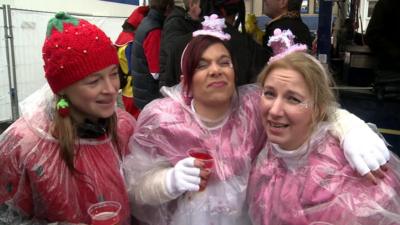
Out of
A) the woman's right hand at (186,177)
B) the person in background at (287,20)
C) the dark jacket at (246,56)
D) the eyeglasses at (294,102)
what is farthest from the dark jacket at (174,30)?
the eyeglasses at (294,102)

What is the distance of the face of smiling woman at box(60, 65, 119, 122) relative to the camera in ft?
5.17

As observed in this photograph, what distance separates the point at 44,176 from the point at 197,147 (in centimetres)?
66

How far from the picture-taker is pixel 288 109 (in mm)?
1551

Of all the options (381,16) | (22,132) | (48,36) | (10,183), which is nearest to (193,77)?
(48,36)

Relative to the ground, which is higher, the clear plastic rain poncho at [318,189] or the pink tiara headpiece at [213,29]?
the pink tiara headpiece at [213,29]

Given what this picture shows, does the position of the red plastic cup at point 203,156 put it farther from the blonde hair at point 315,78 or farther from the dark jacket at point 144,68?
the dark jacket at point 144,68

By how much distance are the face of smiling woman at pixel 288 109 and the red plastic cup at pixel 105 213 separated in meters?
0.70

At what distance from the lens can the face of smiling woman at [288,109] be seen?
1.56 metres

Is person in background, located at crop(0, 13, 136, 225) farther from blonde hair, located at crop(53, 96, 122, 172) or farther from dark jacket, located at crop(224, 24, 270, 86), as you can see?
dark jacket, located at crop(224, 24, 270, 86)

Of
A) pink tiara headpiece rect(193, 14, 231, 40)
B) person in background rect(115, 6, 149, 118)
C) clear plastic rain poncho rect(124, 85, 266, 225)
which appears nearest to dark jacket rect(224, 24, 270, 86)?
pink tiara headpiece rect(193, 14, 231, 40)

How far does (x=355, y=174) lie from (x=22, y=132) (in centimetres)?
134

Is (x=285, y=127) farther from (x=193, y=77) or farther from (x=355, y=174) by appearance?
(x=193, y=77)

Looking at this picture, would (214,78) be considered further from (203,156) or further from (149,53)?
(149,53)

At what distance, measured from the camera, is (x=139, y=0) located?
29.4 ft
